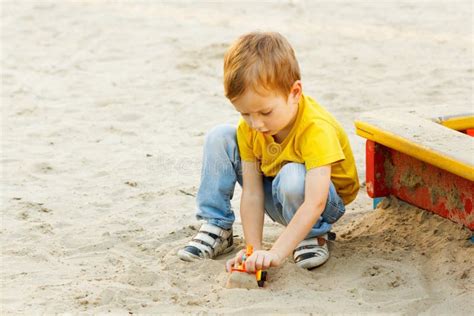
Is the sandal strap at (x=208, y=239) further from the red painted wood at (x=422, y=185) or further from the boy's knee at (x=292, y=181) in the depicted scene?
the red painted wood at (x=422, y=185)

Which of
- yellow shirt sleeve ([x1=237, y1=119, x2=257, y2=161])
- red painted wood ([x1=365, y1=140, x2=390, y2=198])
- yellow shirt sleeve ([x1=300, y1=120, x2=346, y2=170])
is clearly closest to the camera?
yellow shirt sleeve ([x1=300, y1=120, x2=346, y2=170])

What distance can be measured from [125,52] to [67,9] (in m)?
1.43

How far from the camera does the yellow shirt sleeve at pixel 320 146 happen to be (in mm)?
3006

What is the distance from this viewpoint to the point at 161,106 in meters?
5.37

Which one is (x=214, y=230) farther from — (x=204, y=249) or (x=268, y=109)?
(x=268, y=109)

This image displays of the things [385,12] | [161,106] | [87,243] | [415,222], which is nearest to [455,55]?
[385,12]

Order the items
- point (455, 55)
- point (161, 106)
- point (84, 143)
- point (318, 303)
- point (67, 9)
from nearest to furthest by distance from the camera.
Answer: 1. point (318, 303)
2. point (84, 143)
3. point (161, 106)
4. point (455, 55)
5. point (67, 9)

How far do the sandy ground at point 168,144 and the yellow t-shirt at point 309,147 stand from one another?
28cm

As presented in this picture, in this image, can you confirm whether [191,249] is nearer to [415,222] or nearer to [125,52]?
[415,222]

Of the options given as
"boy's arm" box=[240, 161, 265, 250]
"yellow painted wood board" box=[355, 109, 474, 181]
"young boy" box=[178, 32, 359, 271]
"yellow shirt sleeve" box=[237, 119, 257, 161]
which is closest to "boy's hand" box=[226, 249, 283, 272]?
"young boy" box=[178, 32, 359, 271]

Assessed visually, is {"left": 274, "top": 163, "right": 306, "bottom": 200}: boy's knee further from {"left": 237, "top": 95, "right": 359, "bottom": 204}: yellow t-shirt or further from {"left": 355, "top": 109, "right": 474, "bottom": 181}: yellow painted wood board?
{"left": 355, "top": 109, "right": 474, "bottom": 181}: yellow painted wood board

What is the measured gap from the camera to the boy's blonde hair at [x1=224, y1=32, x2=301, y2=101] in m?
2.90

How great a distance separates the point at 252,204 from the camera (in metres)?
3.18

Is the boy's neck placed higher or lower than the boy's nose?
lower
